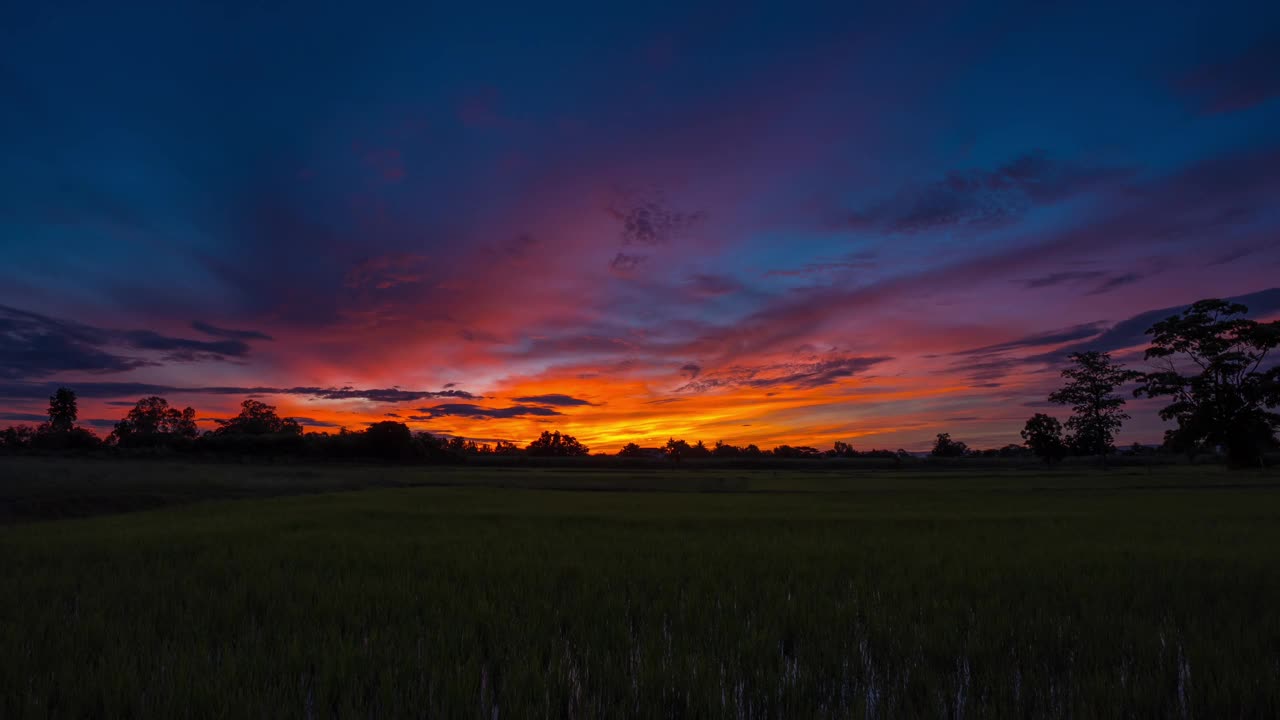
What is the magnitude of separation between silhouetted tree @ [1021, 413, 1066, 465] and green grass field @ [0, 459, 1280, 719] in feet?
271

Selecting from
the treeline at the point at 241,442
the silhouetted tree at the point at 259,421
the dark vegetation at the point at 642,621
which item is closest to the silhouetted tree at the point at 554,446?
the treeline at the point at 241,442

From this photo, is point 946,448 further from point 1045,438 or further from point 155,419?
point 155,419

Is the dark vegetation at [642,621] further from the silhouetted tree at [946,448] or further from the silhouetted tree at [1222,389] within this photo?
the silhouetted tree at [946,448]

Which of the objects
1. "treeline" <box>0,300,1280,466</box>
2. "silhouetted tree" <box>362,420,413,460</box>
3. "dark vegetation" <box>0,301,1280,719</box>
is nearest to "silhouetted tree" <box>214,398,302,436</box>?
"treeline" <box>0,300,1280,466</box>

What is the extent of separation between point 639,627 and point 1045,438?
95089 millimetres

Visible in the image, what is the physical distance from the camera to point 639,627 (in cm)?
509

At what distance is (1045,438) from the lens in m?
79.8

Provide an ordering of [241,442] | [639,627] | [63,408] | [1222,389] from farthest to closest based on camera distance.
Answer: [63,408], [241,442], [1222,389], [639,627]

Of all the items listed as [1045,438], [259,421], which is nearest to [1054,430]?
[1045,438]

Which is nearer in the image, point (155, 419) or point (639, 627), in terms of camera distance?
point (639, 627)

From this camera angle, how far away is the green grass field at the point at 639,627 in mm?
3279

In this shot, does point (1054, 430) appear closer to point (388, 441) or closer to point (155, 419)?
point (388, 441)

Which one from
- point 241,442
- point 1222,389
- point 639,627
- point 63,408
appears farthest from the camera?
point 63,408

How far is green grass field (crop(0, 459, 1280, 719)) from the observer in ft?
10.8
